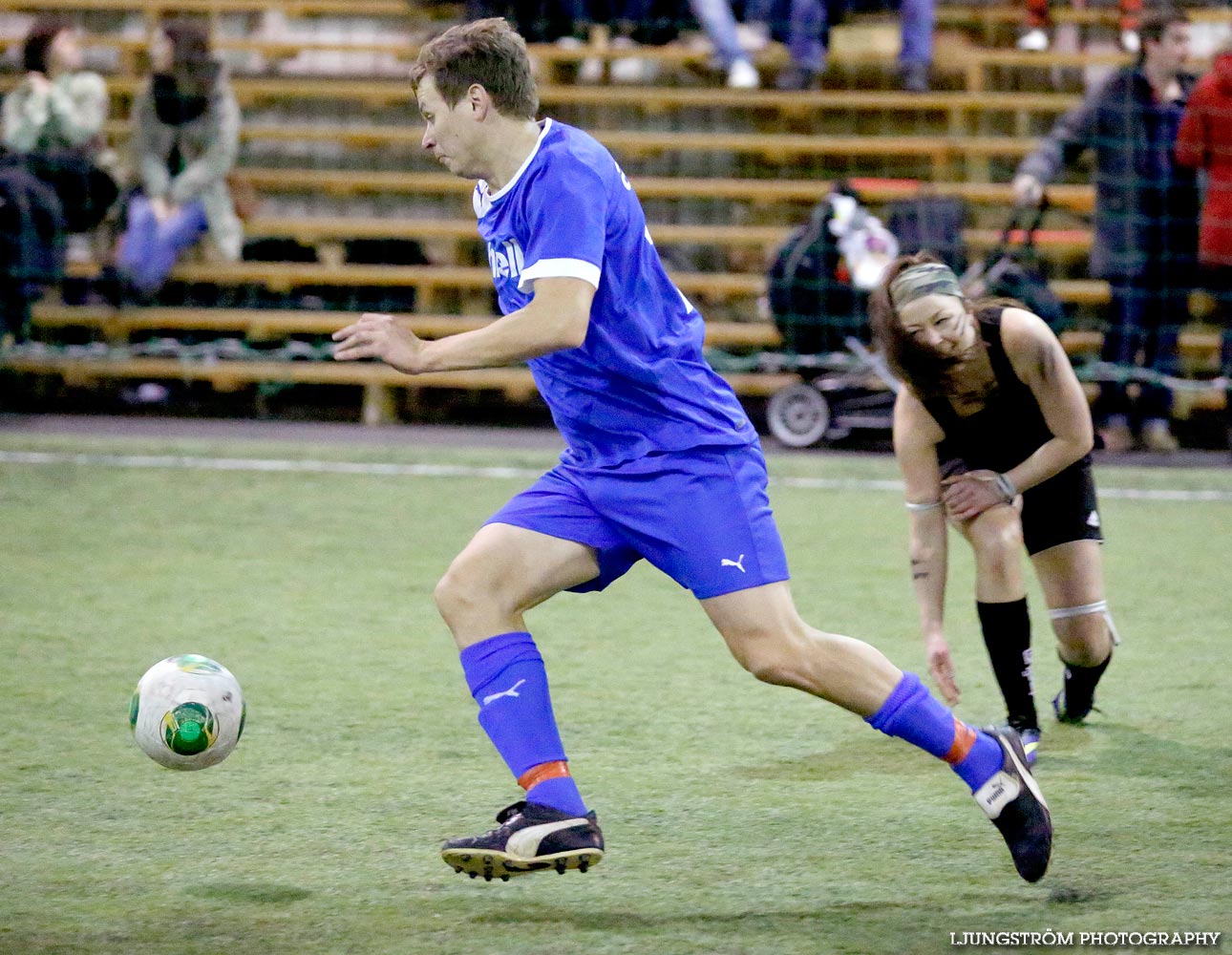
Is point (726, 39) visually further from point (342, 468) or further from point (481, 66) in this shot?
point (481, 66)

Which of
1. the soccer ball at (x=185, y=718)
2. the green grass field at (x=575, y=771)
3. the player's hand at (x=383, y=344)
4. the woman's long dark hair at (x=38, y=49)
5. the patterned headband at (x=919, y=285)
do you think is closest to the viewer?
the player's hand at (x=383, y=344)

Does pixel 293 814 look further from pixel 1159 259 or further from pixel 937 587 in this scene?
pixel 1159 259

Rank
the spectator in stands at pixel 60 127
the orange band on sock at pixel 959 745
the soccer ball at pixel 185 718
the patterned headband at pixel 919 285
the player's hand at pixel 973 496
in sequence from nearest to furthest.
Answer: the orange band on sock at pixel 959 745 → the soccer ball at pixel 185 718 → the patterned headband at pixel 919 285 → the player's hand at pixel 973 496 → the spectator in stands at pixel 60 127

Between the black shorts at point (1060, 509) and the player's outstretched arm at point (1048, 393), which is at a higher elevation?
the player's outstretched arm at point (1048, 393)

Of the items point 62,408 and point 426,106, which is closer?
point 426,106

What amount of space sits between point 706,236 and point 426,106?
322 inches

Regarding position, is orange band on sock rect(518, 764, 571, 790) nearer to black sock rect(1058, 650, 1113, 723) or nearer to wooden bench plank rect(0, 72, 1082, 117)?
black sock rect(1058, 650, 1113, 723)

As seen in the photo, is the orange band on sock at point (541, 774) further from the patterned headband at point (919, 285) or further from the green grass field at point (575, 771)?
the patterned headband at point (919, 285)

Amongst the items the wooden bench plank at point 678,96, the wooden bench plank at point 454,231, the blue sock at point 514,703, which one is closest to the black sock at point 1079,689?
the blue sock at point 514,703

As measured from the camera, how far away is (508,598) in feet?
11.4

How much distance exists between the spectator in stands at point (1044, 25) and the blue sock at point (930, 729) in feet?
29.5

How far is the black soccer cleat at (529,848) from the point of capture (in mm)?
3273

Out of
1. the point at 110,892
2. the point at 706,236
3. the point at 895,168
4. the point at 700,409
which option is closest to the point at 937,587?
the point at 700,409

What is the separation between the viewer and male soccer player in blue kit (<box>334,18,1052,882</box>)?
10.8ft
